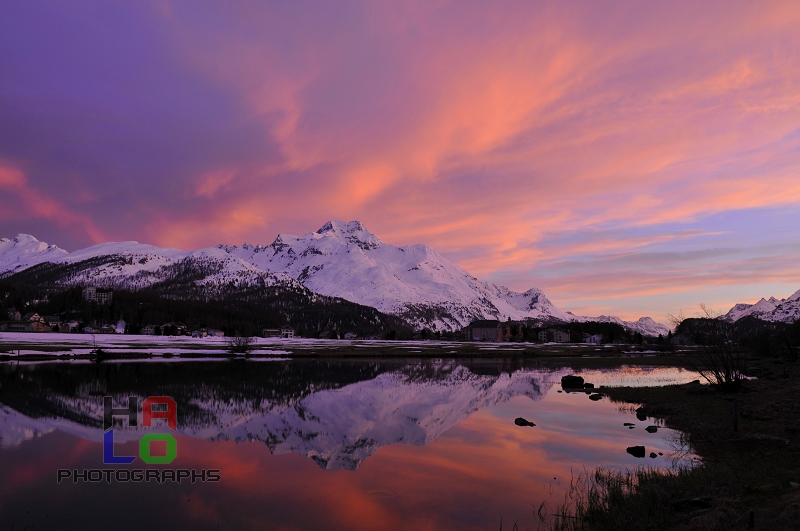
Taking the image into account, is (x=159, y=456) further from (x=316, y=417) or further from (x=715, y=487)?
(x=715, y=487)

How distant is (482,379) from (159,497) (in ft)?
174

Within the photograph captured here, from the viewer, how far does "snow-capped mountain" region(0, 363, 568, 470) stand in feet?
89.4

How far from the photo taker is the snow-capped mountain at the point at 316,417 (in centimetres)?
2725

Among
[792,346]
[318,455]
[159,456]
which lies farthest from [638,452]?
[792,346]

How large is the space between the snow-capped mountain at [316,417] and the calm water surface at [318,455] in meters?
0.15

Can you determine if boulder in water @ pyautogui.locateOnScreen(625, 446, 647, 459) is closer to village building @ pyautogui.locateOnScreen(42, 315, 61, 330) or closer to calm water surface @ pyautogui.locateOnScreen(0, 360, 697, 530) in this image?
calm water surface @ pyautogui.locateOnScreen(0, 360, 697, 530)

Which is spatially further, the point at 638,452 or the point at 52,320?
the point at 52,320

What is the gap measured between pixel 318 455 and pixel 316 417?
Answer: 11.2m

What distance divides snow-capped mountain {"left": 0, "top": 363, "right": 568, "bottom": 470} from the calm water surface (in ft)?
0.48

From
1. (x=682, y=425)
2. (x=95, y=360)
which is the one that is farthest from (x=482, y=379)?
(x=95, y=360)

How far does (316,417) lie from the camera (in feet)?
117

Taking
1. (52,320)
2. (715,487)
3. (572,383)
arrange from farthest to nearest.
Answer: (52,320) < (572,383) < (715,487)

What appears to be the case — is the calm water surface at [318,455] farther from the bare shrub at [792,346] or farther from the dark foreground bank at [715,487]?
the bare shrub at [792,346]

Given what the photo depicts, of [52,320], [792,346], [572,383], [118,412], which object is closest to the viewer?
[118,412]
